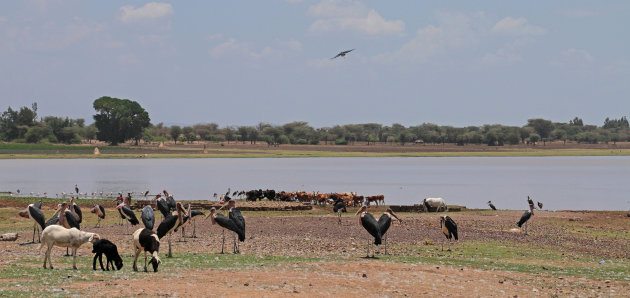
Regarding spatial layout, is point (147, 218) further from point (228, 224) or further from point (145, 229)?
point (145, 229)

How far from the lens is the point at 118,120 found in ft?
563

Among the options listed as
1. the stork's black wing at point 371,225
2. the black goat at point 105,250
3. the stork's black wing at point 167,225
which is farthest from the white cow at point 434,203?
the black goat at point 105,250

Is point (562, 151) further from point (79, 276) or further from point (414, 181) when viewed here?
point (79, 276)

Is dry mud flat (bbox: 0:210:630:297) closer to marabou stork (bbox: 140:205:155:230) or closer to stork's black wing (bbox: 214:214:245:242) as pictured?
stork's black wing (bbox: 214:214:245:242)

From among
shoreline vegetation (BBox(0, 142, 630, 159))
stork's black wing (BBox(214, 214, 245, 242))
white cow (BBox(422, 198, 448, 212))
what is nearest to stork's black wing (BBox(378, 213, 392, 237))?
stork's black wing (BBox(214, 214, 245, 242))

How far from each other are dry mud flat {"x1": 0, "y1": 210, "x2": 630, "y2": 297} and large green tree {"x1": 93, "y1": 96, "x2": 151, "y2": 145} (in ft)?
478

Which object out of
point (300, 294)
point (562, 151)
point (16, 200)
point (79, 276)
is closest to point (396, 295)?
point (300, 294)

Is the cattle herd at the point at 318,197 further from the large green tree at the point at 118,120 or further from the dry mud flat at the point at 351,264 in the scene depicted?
the large green tree at the point at 118,120

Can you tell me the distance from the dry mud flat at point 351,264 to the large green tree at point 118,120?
146m

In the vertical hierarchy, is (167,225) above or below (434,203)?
above

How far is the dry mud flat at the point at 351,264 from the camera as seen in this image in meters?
15.6

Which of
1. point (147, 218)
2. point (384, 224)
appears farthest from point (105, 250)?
point (384, 224)

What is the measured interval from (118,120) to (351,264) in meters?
160

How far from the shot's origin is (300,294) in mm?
14977
